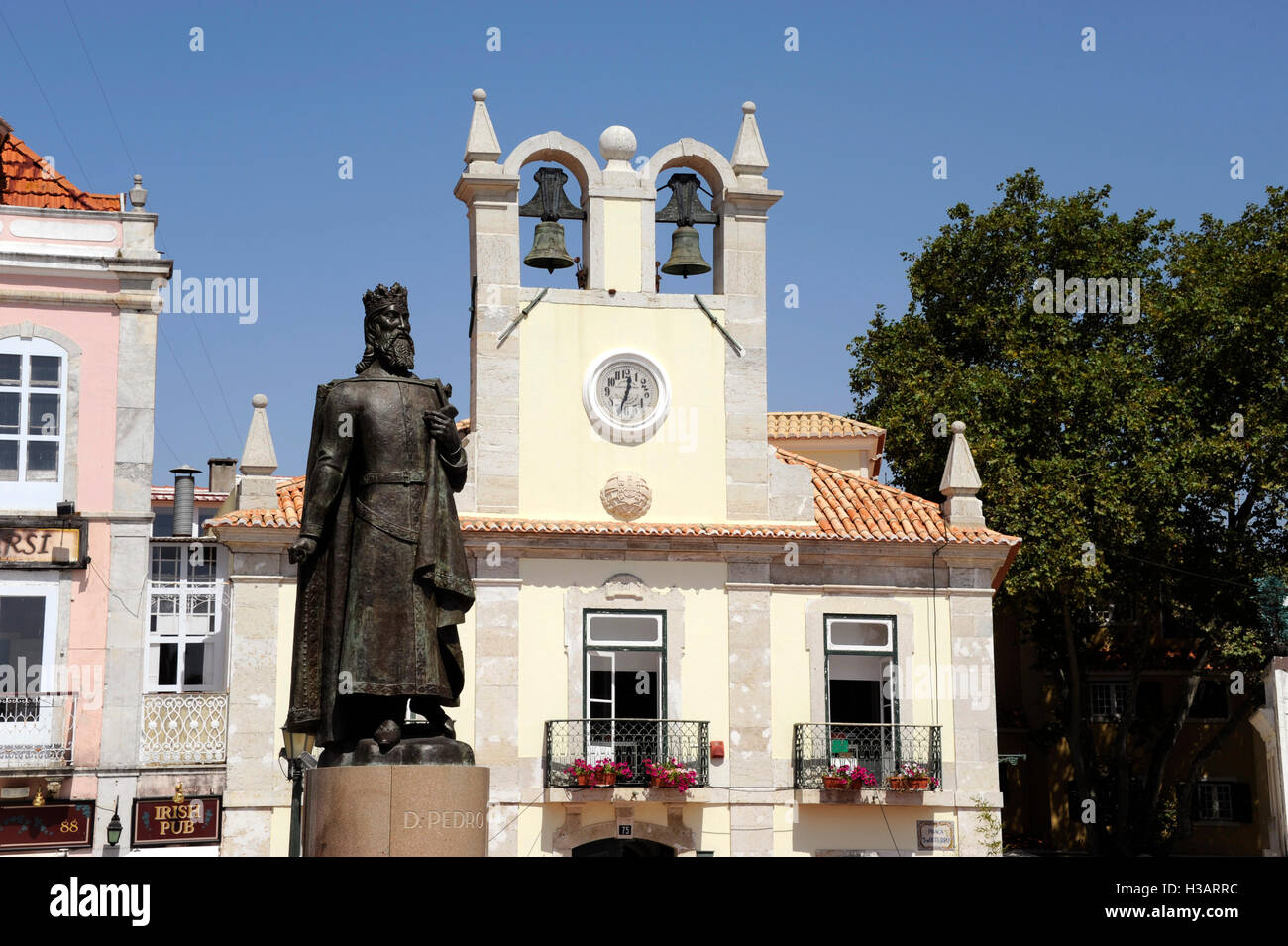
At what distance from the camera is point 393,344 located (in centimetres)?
1080

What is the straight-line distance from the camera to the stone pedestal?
967 centimetres

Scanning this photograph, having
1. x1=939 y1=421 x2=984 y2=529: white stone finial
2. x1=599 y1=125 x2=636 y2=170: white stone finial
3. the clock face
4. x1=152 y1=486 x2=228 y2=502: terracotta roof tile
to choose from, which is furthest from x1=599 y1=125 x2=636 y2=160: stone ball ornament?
x1=152 y1=486 x2=228 y2=502: terracotta roof tile

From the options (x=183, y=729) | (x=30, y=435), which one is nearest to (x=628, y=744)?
(x=183, y=729)

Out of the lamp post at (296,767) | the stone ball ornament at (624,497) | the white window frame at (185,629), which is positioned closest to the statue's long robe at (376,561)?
the lamp post at (296,767)

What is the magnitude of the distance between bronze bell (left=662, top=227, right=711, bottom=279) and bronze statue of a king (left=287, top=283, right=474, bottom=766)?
1610 cm

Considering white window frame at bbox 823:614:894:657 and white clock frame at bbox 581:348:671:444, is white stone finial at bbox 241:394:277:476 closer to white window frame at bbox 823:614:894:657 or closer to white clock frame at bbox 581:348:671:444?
white clock frame at bbox 581:348:671:444

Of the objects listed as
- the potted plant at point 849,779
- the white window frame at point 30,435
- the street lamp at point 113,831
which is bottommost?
the street lamp at point 113,831

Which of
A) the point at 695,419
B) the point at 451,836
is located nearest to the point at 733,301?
the point at 695,419

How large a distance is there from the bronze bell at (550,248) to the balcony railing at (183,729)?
332 inches

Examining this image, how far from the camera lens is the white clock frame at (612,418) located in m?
26.4

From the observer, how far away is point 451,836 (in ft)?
32.0

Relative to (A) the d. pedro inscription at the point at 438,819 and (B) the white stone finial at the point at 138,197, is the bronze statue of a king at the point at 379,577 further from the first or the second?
(B) the white stone finial at the point at 138,197

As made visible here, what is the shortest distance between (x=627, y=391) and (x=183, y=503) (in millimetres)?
13181
